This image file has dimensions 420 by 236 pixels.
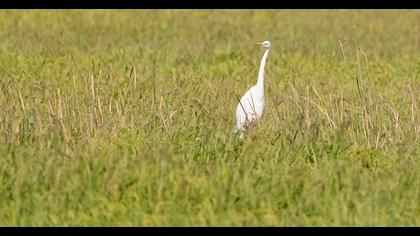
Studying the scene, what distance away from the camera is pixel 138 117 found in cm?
854

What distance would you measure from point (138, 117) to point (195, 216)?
245 cm

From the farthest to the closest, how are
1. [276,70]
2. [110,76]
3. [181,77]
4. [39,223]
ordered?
1. [276,70]
2. [181,77]
3. [110,76]
4. [39,223]

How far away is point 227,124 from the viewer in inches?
340

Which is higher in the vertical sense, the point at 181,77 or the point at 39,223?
the point at 181,77

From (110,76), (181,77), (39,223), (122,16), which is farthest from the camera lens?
(122,16)

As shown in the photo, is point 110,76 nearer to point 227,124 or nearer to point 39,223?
point 227,124

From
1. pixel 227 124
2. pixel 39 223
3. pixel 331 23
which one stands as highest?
pixel 331 23

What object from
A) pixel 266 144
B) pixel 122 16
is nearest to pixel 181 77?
pixel 266 144

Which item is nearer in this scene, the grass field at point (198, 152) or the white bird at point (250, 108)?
the grass field at point (198, 152)

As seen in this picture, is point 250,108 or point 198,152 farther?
point 250,108

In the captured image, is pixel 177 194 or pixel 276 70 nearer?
pixel 177 194

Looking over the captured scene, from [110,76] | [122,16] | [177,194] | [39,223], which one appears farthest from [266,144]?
[122,16]

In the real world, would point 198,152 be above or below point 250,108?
below

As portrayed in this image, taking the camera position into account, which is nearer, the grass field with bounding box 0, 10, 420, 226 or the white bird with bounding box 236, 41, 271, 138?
the grass field with bounding box 0, 10, 420, 226
